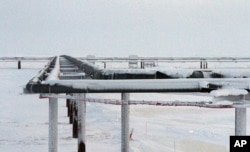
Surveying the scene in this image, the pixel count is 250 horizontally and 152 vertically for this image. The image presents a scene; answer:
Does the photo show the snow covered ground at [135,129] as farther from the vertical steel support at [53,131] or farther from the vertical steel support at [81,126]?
the vertical steel support at [53,131]

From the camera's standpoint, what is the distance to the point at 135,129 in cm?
1538

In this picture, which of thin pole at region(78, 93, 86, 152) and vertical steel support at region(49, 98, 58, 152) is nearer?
vertical steel support at region(49, 98, 58, 152)

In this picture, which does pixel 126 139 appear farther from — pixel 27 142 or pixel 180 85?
pixel 180 85

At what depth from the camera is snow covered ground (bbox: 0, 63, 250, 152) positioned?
13.0 m

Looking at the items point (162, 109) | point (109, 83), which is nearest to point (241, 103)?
point (109, 83)

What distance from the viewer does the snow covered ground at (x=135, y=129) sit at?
12977mm

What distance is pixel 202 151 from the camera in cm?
1247

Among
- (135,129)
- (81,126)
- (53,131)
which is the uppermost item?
(53,131)

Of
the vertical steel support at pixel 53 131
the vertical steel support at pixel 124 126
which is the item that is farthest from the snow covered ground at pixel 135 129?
the vertical steel support at pixel 53 131

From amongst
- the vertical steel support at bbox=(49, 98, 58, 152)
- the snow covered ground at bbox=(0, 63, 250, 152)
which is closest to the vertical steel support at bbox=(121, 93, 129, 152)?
the snow covered ground at bbox=(0, 63, 250, 152)

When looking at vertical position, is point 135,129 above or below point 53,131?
below

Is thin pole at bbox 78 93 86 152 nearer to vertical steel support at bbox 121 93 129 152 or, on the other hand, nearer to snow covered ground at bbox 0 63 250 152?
vertical steel support at bbox 121 93 129 152

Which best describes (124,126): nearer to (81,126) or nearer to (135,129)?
(81,126)

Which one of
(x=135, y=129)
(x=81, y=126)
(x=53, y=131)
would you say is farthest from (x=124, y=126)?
(x=135, y=129)
